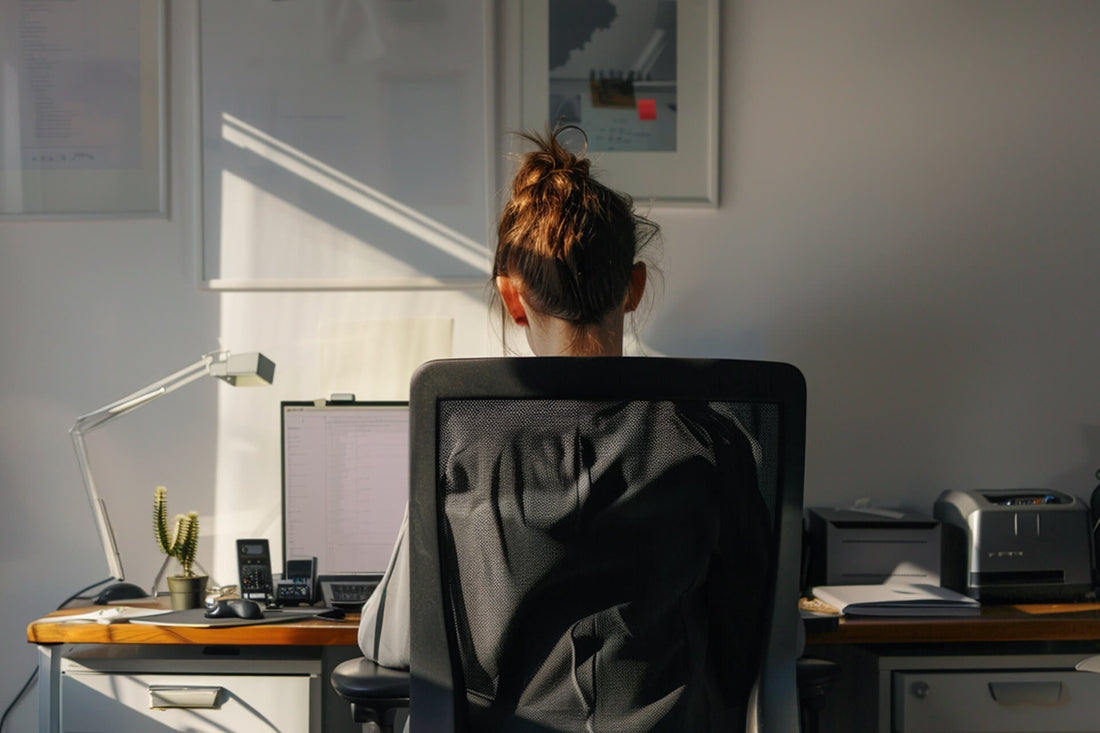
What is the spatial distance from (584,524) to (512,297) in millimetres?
330

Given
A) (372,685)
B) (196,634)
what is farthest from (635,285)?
(196,634)

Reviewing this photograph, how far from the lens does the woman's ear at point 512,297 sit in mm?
1251

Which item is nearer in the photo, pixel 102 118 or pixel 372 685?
pixel 372 685

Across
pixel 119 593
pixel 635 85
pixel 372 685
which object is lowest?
pixel 119 593

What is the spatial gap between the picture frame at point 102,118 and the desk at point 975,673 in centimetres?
179

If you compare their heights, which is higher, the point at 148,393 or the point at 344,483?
the point at 148,393

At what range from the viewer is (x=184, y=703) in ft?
5.69

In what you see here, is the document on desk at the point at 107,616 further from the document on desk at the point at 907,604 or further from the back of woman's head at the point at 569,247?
the document on desk at the point at 907,604

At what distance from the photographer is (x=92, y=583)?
2.26 meters

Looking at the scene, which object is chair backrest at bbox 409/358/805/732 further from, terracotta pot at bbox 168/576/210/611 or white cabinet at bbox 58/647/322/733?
terracotta pot at bbox 168/576/210/611

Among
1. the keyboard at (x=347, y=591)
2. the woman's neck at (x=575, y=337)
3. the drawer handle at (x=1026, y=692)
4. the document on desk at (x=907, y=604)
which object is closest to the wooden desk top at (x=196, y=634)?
the keyboard at (x=347, y=591)

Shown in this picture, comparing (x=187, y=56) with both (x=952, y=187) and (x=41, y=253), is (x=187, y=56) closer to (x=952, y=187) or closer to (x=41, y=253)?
(x=41, y=253)

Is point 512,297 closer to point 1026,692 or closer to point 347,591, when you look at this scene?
point 347,591

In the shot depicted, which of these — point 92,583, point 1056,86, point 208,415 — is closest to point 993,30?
point 1056,86
